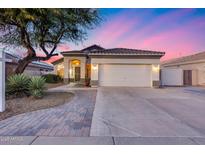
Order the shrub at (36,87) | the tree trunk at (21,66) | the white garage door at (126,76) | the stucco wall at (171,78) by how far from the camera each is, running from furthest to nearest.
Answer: the stucco wall at (171,78)
the white garage door at (126,76)
the tree trunk at (21,66)
the shrub at (36,87)

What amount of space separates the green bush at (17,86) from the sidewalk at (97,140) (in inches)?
220

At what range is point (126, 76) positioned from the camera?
16625mm

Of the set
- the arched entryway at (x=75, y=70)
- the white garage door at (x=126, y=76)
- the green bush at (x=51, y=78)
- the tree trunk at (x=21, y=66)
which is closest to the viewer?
the tree trunk at (x=21, y=66)

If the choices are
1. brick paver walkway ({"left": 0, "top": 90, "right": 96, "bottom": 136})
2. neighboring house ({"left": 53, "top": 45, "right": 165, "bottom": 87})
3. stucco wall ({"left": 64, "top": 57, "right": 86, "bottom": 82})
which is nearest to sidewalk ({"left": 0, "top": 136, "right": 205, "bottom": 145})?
brick paver walkway ({"left": 0, "top": 90, "right": 96, "bottom": 136})

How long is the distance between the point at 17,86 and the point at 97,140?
682 centimetres

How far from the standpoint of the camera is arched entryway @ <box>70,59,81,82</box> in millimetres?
21688

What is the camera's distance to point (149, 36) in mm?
16500

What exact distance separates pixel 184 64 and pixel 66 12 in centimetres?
1918

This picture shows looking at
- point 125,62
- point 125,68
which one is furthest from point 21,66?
point 125,68

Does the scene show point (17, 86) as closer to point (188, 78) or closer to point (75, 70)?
point (75, 70)

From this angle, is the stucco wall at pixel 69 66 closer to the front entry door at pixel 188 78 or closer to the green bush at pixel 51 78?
the green bush at pixel 51 78

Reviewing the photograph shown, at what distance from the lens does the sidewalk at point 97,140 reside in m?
3.49

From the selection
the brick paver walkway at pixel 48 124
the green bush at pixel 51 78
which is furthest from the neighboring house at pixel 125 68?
the brick paver walkway at pixel 48 124
